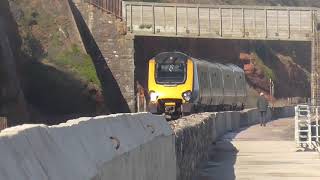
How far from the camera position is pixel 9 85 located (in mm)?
31906

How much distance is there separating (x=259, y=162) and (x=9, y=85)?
1539cm

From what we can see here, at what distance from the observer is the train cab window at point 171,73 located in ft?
118

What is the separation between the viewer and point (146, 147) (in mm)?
7375

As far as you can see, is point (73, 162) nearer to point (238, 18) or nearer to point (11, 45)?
point (11, 45)

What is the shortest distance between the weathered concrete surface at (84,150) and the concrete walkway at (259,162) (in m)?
8.13

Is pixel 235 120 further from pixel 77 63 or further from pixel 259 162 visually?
pixel 259 162

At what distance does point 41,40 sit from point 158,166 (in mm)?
45159

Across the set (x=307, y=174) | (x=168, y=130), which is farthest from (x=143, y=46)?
(x=168, y=130)

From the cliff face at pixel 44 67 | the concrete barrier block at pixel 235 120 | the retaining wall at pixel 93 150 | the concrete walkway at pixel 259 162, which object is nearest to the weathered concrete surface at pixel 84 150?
the retaining wall at pixel 93 150

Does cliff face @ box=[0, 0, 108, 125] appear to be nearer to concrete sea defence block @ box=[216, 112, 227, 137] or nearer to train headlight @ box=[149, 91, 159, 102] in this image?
train headlight @ box=[149, 91, 159, 102]

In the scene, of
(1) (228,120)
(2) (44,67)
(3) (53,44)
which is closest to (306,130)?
(1) (228,120)

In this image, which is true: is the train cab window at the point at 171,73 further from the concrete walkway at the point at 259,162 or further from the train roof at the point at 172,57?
the concrete walkway at the point at 259,162

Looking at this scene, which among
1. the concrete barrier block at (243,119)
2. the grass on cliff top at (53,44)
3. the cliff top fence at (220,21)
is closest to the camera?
the concrete barrier block at (243,119)

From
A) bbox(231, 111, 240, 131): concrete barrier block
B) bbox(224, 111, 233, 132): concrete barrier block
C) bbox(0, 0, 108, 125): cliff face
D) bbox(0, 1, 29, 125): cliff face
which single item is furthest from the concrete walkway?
bbox(231, 111, 240, 131): concrete barrier block
